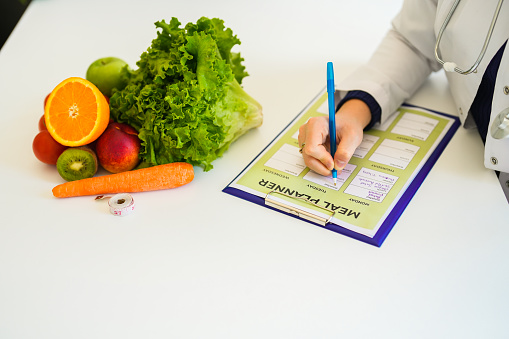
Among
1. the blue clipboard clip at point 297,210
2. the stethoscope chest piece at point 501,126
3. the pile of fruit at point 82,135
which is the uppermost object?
the stethoscope chest piece at point 501,126

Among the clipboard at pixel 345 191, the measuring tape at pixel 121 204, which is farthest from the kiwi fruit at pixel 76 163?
the clipboard at pixel 345 191

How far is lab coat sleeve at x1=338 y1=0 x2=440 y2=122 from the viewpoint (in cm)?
→ 139

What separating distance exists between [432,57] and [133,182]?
2.75 feet

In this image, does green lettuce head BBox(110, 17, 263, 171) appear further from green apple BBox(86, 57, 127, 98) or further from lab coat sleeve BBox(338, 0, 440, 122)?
lab coat sleeve BBox(338, 0, 440, 122)

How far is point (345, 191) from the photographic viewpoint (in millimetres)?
1160

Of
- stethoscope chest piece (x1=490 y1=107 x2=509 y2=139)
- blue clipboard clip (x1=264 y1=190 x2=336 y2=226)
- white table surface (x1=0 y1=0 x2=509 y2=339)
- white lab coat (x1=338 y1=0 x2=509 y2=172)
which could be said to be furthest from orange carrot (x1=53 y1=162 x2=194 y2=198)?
stethoscope chest piece (x1=490 y1=107 x2=509 y2=139)

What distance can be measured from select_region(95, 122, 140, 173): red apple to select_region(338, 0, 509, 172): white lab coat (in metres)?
0.54

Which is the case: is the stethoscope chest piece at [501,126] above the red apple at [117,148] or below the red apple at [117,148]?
above

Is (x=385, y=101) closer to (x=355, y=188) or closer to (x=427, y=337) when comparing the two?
(x=355, y=188)

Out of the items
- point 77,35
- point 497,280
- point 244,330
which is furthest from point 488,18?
point 77,35

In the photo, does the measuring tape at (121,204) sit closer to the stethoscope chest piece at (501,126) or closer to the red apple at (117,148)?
the red apple at (117,148)

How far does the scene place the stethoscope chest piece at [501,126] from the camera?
1.10m

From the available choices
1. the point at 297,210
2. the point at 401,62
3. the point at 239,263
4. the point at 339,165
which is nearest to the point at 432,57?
the point at 401,62

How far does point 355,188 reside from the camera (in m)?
1.17
